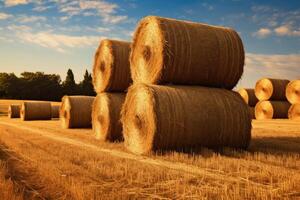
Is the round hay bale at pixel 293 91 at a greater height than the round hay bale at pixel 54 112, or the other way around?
the round hay bale at pixel 293 91

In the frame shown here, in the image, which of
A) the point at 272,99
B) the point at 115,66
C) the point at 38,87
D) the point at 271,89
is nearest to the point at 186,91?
the point at 115,66

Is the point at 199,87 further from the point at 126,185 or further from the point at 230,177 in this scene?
the point at 126,185

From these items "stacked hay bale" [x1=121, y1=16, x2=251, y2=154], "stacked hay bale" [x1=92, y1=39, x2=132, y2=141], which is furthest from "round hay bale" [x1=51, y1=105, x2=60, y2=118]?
"stacked hay bale" [x1=121, y1=16, x2=251, y2=154]

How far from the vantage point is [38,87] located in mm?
56906

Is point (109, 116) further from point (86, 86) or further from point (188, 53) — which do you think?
point (86, 86)

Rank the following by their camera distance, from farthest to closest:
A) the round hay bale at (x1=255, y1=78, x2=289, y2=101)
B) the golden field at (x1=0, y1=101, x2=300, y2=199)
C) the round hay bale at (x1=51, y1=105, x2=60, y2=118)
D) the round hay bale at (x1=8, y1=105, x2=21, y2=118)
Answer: the round hay bale at (x1=8, y1=105, x2=21, y2=118)
the round hay bale at (x1=51, y1=105, x2=60, y2=118)
the round hay bale at (x1=255, y1=78, x2=289, y2=101)
the golden field at (x1=0, y1=101, x2=300, y2=199)

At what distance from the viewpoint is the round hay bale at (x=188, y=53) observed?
891 centimetres

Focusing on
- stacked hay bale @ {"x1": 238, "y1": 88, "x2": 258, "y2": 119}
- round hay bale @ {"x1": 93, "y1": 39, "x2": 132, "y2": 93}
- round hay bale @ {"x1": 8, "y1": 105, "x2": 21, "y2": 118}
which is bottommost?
round hay bale @ {"x1": 8, "y1": 105, "x2": 21, "y2": 118}

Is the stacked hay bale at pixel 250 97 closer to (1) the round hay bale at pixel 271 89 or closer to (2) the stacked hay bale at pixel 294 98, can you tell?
(1) the round hay bale at pixel 271 89

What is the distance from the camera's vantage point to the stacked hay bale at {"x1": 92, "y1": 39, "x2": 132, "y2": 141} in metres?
11.5

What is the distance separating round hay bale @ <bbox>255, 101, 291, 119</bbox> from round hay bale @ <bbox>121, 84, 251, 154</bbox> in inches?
584

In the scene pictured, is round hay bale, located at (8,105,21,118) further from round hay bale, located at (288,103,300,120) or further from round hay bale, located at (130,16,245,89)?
round hay bale, located at (130,16,245,89)

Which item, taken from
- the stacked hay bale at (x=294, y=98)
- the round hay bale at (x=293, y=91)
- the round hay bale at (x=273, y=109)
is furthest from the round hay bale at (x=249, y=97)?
the stacked hay bale at (x=294, y=98)

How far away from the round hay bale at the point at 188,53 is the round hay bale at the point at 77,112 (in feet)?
23.9
